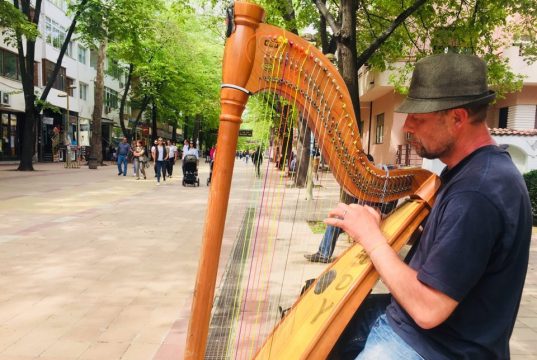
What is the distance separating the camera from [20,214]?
8.80m

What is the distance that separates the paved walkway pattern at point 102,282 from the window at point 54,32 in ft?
77.9

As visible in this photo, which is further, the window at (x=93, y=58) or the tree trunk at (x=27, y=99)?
the window at (x=93, y=58)

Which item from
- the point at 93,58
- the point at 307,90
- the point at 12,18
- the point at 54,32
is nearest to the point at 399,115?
the point at 12,18

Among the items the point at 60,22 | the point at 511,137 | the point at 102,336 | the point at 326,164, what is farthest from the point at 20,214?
the point at 60,22

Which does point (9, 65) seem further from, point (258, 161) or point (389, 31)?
point (258, 161)

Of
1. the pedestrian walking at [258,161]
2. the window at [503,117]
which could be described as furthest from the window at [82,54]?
the pedestrian walking at [258,161]

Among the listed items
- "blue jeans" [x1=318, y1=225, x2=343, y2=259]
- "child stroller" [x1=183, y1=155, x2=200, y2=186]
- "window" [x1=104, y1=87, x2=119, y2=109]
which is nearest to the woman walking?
"child stroller" [x1=183, y1=155, x2=200, y2=186]

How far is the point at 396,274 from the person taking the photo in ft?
4.67

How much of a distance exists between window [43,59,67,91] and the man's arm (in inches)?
1291

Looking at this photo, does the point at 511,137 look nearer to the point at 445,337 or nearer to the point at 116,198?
the point at 116,198

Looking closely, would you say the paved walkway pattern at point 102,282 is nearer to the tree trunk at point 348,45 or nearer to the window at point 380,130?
the tree trunk at point 348,45

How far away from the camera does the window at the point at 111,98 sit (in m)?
41.1

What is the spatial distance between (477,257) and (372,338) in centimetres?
54

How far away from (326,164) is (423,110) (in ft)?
2.13
